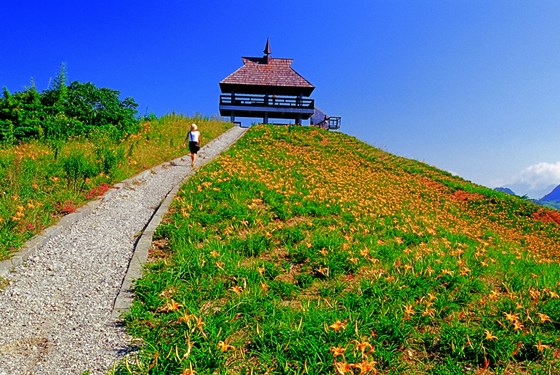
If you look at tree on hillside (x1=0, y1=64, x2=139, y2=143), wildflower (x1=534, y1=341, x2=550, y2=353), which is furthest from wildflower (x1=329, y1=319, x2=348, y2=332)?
tree on hillside (x1=0, y1=64, x2=139, y2=143)

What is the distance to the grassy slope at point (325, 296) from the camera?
2713 mm

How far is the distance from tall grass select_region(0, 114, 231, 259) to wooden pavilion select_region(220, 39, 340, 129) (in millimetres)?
19750

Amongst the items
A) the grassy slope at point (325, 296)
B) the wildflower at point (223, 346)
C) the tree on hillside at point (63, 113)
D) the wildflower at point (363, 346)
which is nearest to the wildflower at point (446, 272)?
the grassy slope at point (325, 296)

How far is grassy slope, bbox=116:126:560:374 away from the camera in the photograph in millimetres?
2713

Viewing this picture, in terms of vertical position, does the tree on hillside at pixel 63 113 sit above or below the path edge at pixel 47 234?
above

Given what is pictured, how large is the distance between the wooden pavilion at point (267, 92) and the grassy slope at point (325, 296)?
979 inches

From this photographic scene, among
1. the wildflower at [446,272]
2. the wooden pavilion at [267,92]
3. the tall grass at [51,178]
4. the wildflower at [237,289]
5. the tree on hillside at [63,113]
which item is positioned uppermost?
the wooden pavilion at [267,92]

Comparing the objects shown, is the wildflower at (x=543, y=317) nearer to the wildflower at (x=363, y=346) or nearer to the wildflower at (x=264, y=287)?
the wildflower at (x=363, y=346)

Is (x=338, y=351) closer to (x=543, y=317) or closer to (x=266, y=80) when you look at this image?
(x=543, y=317)

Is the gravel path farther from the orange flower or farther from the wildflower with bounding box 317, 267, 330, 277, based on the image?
the wildflower with bounding box 317, 267, 330, 277

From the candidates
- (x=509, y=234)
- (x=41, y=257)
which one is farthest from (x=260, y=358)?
(x=509, y=234)

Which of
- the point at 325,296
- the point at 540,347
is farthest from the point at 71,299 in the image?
the point at 540,347

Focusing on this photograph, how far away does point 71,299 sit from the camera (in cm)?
391

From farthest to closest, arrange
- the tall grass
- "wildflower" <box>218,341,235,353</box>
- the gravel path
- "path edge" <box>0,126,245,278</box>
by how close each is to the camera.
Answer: the tall grass < "path edge" <box>0,126,245,278</box> < the gravel path < "wildflower" <box>218,341,235,353</box>
